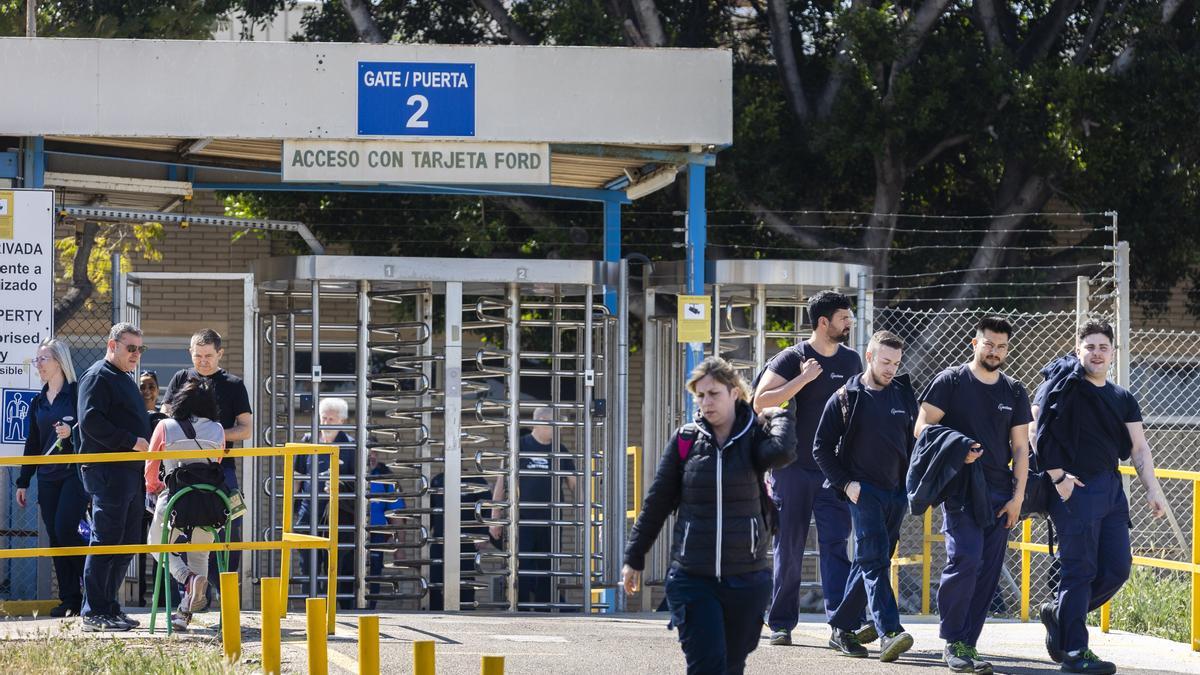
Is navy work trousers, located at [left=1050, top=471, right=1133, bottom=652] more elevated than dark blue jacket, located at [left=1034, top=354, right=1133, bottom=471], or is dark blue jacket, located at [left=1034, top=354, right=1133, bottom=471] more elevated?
dark blue jacket, located at [left=1034, top=354, right=1133, bottom=471]

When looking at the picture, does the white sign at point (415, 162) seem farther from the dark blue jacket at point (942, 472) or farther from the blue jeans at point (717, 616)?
the blue jeans at point (717, 616)

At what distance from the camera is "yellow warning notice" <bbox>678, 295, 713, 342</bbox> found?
11.7 m

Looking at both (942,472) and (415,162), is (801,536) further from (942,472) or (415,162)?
(415,162)

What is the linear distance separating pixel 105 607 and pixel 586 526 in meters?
3.90

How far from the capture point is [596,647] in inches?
370

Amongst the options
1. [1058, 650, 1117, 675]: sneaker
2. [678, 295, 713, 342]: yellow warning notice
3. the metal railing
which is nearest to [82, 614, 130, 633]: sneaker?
the metal railing

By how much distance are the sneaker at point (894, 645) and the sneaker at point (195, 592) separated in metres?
3.65

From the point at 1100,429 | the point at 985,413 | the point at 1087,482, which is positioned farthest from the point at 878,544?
the point at 1100,429

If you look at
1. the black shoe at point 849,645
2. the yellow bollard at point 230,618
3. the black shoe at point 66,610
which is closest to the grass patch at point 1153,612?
the black shoe at point 849,645

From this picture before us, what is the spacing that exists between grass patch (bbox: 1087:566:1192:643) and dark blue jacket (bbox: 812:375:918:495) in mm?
3332

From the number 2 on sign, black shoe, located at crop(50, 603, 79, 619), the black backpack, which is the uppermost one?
the number 2 on sign

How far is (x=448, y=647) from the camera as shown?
30.1ft

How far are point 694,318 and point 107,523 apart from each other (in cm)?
413

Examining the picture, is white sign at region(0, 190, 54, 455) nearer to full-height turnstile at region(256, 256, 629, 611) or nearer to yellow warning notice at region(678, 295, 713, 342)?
full-height turnstile at region(256, 256, 629, 611)
